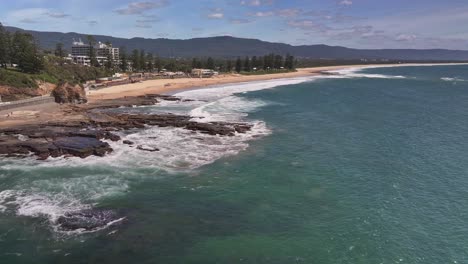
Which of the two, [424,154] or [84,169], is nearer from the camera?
[84,169]

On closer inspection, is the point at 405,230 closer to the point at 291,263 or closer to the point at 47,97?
the point at 291,263

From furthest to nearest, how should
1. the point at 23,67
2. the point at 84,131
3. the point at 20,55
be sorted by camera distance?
the point at 20,55, the point at 23,67, the point at 84,131

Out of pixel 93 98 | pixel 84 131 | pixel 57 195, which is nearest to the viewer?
pixel 57 195

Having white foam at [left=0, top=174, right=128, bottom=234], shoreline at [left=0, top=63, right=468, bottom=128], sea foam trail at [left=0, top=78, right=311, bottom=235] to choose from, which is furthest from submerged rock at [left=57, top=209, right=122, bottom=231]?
shoreline at [left=0, top=63, right=468, bottom=128]

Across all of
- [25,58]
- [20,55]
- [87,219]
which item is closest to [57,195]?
[87,219]

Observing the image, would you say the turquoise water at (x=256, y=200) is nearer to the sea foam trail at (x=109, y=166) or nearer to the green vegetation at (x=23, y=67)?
the sea foam trail at (x=109, y=166)

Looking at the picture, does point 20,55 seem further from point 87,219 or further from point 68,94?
point 87,219

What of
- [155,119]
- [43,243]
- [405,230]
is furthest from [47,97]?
[405,230]
